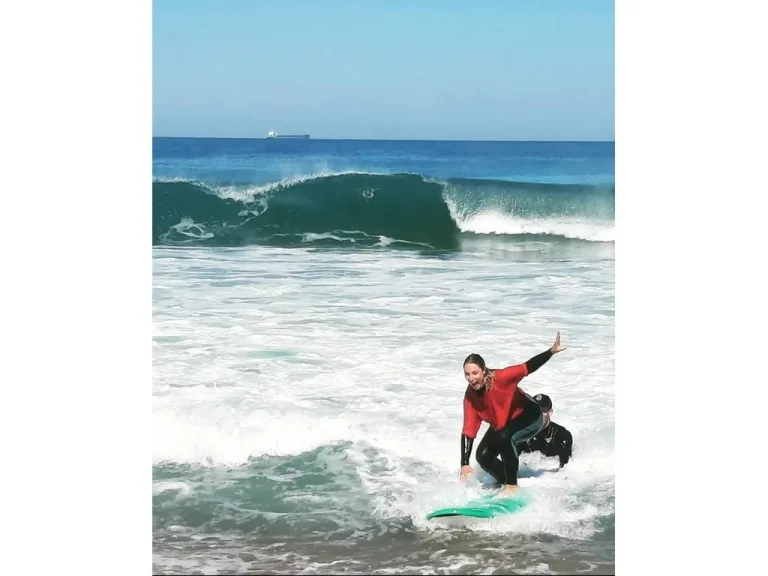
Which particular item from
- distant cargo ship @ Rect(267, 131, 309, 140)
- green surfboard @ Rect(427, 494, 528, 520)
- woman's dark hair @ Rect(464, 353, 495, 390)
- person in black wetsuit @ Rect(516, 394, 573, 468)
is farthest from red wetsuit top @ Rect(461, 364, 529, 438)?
distant cargo ship @ Rect(267, 131, 309, 140)

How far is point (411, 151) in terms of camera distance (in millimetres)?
4887

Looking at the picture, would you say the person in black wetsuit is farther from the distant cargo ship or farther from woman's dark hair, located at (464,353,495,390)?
the distant cargo ship

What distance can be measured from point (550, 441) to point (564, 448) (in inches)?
2.8

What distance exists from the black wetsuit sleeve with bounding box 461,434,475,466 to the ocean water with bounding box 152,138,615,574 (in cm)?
10

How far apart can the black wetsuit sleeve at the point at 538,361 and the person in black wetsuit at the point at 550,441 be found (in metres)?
0.21

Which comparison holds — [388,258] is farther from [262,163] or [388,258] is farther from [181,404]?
[181,404]

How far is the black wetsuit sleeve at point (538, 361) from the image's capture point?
Answer: 3551mm

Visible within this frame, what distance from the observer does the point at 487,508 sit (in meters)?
3.47

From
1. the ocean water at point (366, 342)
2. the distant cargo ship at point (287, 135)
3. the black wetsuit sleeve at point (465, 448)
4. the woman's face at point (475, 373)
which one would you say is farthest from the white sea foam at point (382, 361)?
the distant cargo ship at point (287, 135)

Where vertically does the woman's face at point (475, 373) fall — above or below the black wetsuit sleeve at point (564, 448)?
above

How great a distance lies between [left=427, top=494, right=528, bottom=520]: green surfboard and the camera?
136 inches

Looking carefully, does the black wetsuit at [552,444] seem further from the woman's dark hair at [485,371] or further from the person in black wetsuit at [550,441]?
the woman's dark hair at [485,371]
